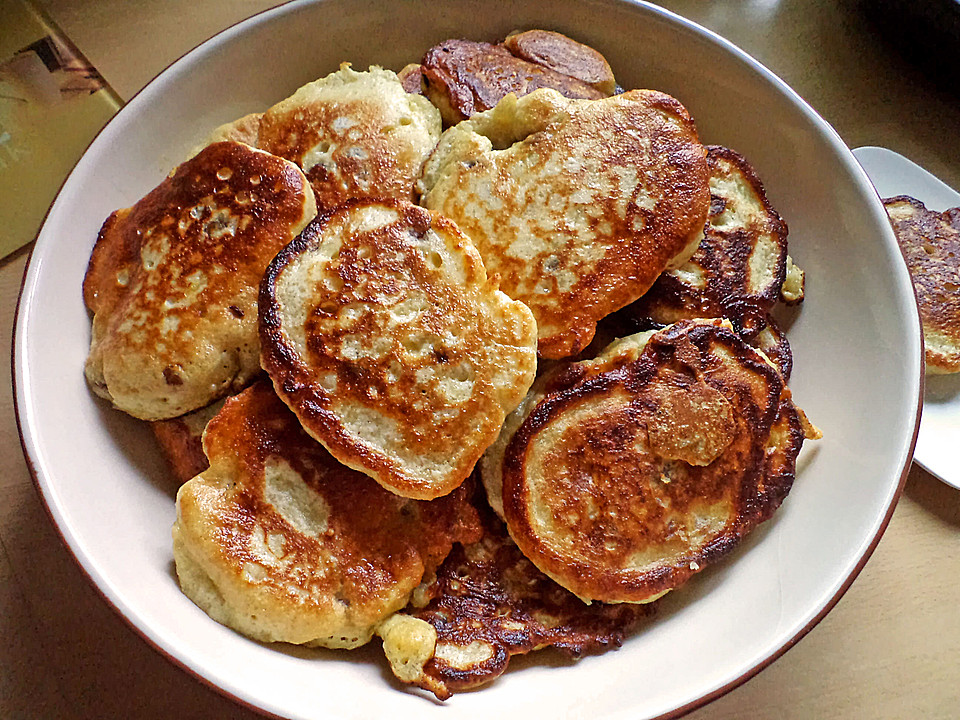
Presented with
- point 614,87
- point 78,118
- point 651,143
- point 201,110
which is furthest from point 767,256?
point 78,118

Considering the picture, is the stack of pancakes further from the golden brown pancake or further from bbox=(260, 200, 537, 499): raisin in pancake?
the golden brown pancake

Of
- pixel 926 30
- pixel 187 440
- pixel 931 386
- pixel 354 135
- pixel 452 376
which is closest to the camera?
pixel 452 376

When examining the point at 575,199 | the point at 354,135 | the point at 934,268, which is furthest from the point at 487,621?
the point at 934,268

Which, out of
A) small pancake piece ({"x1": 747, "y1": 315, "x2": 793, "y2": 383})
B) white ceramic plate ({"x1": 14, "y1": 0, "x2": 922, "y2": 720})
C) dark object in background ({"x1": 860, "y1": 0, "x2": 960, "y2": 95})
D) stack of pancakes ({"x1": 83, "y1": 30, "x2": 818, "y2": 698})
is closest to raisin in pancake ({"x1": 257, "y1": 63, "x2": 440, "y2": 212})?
stack of pancakes ({"x1": 83, "y1": 30, "x2": 818, "y2": 698})

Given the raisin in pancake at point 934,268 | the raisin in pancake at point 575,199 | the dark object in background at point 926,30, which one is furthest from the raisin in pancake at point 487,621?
the dark object in background at point 926,30

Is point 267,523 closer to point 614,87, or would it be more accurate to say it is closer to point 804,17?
point 614,87

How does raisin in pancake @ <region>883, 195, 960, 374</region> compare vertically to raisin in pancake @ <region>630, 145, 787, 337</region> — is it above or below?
below

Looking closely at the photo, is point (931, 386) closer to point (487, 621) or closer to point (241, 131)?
point (487, 621)
